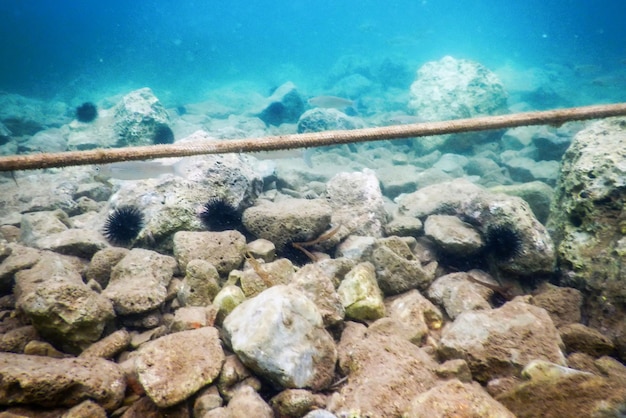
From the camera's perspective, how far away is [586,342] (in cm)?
273

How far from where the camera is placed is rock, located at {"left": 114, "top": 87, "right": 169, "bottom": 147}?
11039 millimetres

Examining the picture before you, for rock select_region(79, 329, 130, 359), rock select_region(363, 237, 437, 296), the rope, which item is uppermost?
the rope

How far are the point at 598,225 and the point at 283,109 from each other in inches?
626

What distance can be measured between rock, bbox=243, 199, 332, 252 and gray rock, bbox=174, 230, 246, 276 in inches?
15.7

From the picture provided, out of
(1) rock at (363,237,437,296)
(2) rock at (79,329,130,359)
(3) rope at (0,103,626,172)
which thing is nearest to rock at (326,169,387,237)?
(1) rock at (363,237,437,296)

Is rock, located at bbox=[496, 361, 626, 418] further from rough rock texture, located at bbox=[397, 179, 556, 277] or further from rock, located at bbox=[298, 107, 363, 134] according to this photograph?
rock, located at bbox=[298, 107, 363, 134]

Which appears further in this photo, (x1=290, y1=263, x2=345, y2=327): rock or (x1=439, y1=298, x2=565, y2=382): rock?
(x1=290, y1=263, x2=345, y2=327): rock

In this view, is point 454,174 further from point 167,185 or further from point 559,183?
point 167,185

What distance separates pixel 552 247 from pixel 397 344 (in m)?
2.49

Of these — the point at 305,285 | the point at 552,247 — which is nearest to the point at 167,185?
the point at 305,285

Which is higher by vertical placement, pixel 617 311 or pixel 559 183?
pixel 559 183

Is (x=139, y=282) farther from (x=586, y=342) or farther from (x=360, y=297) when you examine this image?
(x=586, y=342)

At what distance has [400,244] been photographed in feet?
12.0

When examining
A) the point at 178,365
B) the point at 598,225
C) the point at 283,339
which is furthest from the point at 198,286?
the point at 598,225
